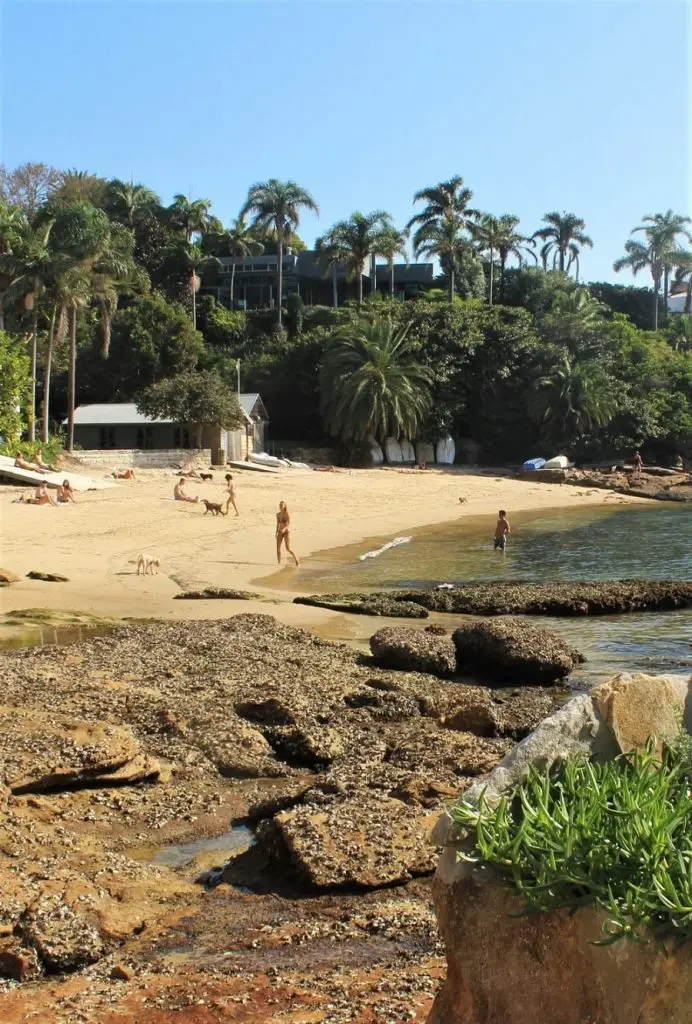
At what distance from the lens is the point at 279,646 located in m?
13.7

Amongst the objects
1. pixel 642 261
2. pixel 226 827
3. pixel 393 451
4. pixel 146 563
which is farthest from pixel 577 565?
pixel 642 261

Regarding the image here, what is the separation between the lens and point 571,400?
67.3 meters

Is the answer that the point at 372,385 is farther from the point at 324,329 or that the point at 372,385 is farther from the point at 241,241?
the point at 241,241

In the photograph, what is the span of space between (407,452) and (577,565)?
4049cm

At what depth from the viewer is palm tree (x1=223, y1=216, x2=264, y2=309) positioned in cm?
8406

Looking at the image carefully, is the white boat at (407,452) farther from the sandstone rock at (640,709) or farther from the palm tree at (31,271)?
the sandstone rock at (640,709)

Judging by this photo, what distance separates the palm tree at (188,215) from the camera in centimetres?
8506

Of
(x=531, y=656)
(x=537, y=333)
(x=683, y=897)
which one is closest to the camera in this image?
(x=683, y=897)

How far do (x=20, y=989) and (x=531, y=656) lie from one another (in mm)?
9186

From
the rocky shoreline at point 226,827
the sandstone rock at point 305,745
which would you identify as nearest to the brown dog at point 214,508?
the rocky shoreline at point 226,827

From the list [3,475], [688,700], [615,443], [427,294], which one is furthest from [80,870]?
[427,294]

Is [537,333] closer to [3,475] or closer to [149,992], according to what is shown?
[3,475]

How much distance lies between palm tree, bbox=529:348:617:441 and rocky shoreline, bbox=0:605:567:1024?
57.4 meters

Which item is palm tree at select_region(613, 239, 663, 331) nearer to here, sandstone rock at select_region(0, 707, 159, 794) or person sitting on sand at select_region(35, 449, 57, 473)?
person sitting on sand at select_region(35, 449, 57, 473)
